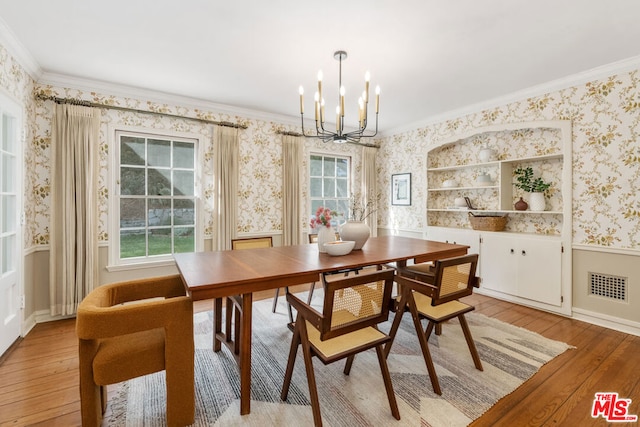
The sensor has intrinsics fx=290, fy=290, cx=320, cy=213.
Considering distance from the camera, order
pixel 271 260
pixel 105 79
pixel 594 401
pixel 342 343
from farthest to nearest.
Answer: pixel 105 79, pixel 271 260, pixel 594 401, pixel 342 343

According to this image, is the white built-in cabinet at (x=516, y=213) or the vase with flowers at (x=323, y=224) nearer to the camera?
the vase with flowers at (x=323, y=224)

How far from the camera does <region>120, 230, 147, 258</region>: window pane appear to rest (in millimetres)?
3459

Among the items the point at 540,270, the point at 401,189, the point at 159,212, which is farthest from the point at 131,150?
the point at 540,270

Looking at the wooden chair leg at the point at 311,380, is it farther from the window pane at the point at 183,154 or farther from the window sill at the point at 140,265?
the window pane at the point at 183,154

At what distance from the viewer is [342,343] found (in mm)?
1601

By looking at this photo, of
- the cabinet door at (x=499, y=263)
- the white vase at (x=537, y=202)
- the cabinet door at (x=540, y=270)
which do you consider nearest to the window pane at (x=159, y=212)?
the cabinet door at (x=499, y=263)

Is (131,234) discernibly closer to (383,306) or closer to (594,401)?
(383,306)

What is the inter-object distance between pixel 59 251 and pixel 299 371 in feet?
9.21

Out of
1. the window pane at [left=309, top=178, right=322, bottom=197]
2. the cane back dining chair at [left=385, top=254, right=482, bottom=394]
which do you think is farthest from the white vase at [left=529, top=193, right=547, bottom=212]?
the window pane at [left=309, top=178, right=322, bottom=197]

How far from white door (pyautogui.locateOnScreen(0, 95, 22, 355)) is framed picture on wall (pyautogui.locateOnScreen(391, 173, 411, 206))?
4819 millimetres

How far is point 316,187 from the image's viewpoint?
4984 mm

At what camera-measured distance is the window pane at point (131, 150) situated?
3447mm

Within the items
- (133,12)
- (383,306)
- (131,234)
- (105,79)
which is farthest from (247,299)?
(105,79)

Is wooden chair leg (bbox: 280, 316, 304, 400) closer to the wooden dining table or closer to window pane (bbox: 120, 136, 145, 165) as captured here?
→ the wooden dining table
